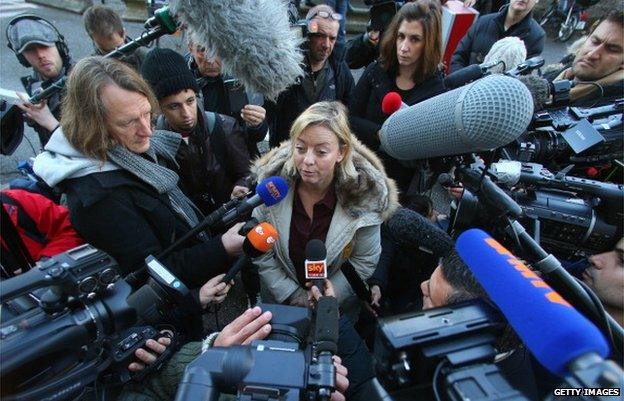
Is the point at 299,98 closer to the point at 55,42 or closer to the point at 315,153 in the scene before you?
the point at 315,153

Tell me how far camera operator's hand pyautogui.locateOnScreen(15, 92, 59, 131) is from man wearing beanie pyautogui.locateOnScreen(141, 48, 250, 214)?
867 millimetres

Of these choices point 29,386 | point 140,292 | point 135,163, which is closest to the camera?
point 29,386

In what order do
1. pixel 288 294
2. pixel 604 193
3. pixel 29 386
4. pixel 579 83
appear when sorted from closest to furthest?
pixel 29 386 < pixel 604 193 < pixel 288 294 < pixel 579 83

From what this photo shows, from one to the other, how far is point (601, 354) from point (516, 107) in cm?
78

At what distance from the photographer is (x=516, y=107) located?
46.6 inches

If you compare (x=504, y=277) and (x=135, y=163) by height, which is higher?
(x=135, y=163)

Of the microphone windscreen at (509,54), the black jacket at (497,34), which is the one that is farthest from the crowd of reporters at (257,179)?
the black jacket at (497,34)

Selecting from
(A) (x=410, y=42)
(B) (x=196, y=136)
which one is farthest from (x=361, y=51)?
(B) (x=196, y=136)

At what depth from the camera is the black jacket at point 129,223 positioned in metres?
1.48

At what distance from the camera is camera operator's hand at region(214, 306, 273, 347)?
1.12m

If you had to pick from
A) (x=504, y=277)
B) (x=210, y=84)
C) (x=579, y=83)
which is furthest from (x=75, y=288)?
(x=579, y=83)

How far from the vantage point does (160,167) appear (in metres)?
1.73

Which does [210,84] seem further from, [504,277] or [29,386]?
[504,277]

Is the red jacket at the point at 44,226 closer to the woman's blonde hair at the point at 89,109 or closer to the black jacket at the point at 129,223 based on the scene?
the black jacket at the point at 129,223
